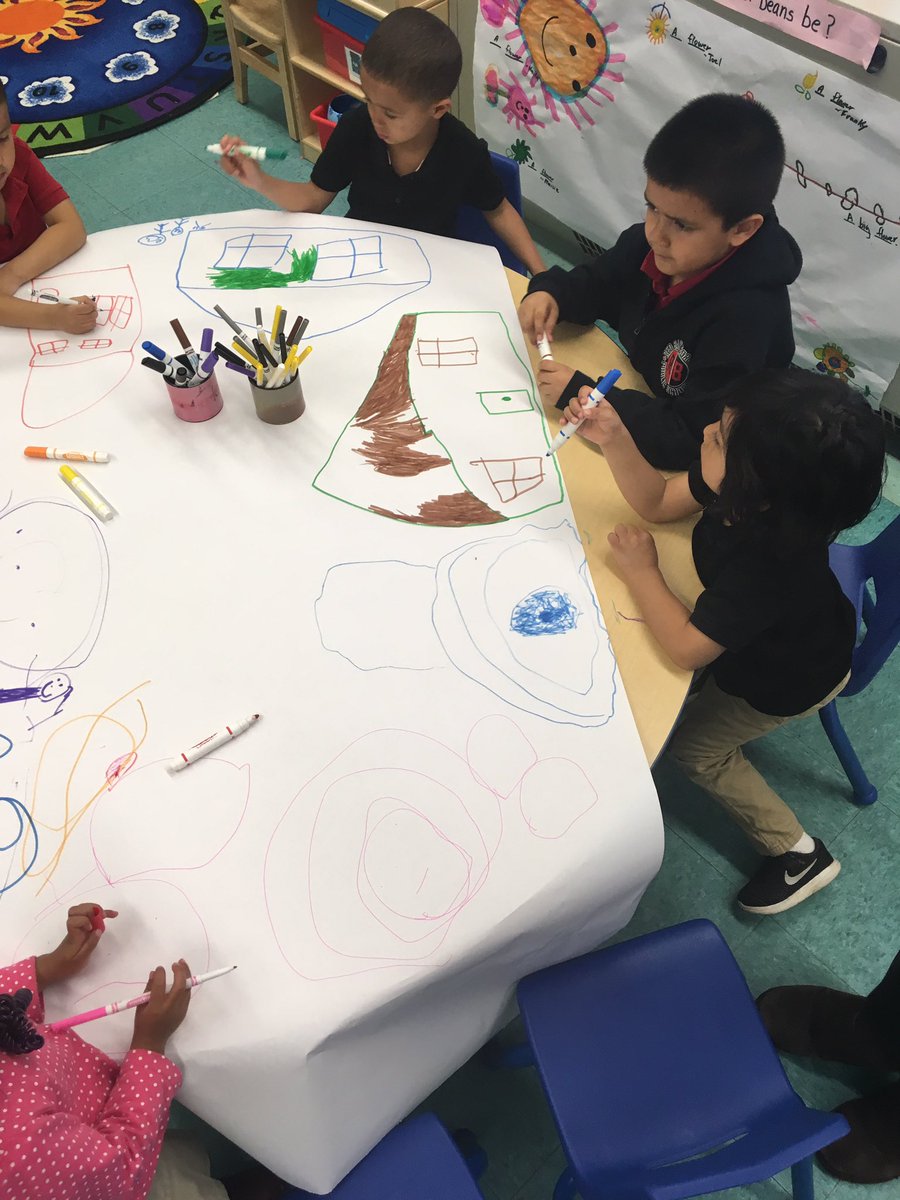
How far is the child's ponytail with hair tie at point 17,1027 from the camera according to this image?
31.1 inches

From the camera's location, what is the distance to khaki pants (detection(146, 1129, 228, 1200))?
3.33ft

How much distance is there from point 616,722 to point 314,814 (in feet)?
1.19

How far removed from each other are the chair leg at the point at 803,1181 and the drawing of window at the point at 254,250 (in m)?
1.59

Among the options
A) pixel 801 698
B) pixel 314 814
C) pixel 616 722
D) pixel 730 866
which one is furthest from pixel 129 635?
pixel 730 866

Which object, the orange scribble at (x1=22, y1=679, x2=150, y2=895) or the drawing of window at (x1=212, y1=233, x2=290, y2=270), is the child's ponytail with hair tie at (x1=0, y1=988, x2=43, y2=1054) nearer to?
the orange scribble at (x1=22, y1=679, x2=150, y2=895)

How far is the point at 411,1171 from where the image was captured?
95 cm

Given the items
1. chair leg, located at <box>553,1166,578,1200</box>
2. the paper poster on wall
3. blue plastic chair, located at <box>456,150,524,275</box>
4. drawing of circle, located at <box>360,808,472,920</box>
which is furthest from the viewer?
the paper poster on wall

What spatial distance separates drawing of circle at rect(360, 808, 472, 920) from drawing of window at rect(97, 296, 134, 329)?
3.17 ft

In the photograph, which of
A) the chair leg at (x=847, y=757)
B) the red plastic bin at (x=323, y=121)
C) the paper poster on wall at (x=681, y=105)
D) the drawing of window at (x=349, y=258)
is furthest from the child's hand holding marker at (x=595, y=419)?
the red plastic bin at (x=323, y=121)

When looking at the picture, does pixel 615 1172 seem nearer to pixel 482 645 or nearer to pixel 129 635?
pixel 482 645

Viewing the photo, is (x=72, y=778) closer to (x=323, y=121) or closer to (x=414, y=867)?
(x=414, y=867)

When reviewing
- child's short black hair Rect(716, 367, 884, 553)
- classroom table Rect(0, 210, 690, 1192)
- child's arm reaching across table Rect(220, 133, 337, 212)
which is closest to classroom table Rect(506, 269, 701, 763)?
classroom table Rect(0, 210, 690, 1192)

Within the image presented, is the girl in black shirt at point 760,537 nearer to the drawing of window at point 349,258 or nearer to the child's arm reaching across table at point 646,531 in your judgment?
the child's arm reaching across table at point 646,531

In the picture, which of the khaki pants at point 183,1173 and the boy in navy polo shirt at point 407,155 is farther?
the boy in navy polo shirt at point 407,155
